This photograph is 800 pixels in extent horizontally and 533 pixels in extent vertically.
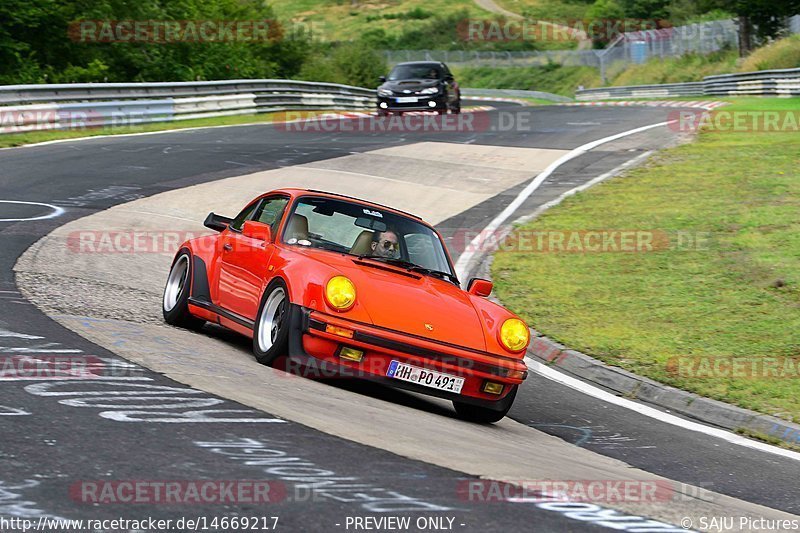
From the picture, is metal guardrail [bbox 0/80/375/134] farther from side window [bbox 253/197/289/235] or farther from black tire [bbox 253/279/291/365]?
black tire [bbox 253/279/291/365]

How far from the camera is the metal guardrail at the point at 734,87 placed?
4056cm

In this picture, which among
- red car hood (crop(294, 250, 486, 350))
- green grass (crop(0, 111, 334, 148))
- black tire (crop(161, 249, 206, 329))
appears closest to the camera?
red car hood (crop(294, 250, 486, 350))

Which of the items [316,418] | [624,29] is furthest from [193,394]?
[624,29]

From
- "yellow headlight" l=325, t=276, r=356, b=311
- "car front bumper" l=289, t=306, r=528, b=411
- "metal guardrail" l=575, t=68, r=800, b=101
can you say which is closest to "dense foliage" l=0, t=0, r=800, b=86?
"metal guardrail" l=575, t=68, r=800, b=101

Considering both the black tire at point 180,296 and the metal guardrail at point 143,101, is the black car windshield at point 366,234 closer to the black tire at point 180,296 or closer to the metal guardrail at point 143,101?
the black tire at point 180,296

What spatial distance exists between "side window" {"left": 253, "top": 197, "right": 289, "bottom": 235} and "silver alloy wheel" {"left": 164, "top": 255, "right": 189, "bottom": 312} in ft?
2.70

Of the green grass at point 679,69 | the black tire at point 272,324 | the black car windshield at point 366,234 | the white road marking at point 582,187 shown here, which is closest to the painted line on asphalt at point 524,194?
the white road marking at point 582,187

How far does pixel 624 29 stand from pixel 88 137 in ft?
242

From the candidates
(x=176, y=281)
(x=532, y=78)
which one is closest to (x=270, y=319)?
(x=176, y=281)

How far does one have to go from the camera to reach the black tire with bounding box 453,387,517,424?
25.8 ft

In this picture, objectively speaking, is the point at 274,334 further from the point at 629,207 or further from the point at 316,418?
the point at 629,207

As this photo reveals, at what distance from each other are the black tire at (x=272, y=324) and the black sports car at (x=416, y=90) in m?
25.9

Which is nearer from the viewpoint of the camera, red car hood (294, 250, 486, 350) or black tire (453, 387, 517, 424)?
red car hood (294, 250, 486, 350)

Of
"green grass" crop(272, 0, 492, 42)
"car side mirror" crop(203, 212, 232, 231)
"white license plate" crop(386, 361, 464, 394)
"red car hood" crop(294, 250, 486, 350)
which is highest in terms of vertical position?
"green grass" crop(272, 0, 492, 42)
